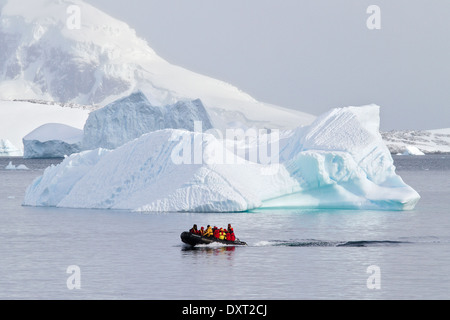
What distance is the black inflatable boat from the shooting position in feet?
124

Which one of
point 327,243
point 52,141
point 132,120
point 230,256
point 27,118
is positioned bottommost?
point 230,256

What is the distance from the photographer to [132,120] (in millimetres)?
117000

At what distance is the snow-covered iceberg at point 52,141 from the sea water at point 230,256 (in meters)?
83.5

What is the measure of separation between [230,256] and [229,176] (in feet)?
42.3

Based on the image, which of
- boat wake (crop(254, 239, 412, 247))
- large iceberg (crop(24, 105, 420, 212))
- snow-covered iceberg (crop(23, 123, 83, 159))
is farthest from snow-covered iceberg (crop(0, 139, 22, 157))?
boat wake (crop(254, 239, 412, 247))

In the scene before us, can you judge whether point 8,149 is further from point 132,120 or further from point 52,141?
point 132,120

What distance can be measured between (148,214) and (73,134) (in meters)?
92.7

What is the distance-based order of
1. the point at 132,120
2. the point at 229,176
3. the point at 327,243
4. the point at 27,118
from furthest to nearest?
the point at 27,118 → the point at 132,120 → the point at 229,176 → the point at 327,243

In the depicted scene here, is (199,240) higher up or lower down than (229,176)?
lower down

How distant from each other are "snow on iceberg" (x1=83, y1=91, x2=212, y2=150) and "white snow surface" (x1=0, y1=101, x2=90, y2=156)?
182 ft

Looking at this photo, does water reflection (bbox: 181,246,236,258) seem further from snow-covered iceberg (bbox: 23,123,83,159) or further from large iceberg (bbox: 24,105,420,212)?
snow-covered iceberg (bbox: 23,123,83,159)

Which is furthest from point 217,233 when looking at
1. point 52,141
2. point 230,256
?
point 52,141

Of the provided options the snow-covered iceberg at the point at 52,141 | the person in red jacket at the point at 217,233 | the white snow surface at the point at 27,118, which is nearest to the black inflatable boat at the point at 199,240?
the person in red jacket at the point at 217,233

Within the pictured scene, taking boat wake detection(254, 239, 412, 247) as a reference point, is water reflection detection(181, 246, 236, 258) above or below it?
below
